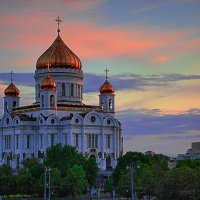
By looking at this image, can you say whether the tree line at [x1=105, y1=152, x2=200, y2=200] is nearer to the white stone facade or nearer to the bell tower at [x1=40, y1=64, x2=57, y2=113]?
the white stone facade

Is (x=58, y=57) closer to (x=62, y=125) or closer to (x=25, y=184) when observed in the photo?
(x=62, y=125)

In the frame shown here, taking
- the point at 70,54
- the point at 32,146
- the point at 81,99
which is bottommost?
the point at 32,146

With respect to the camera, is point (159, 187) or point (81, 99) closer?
point (159, 187)

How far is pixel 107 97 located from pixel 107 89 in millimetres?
1383

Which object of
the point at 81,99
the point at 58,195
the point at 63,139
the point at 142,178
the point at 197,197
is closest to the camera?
the point at 197,197

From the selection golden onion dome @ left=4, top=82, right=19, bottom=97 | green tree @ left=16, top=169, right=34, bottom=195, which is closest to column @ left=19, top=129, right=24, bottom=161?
golden onion dome @ left=4, top=82, right=19, bottom=97

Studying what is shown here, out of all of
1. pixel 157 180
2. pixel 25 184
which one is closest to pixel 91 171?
pixel 25 184

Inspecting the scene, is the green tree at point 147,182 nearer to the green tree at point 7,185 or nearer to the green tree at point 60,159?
the green tree at point 60,159

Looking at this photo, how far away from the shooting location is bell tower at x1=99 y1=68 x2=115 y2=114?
11544cm

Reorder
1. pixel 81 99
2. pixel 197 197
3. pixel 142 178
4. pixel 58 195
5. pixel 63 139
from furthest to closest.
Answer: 1. pixel 81 99
2. pixel 63 139
3. pixel 58 195
4. pixel 142 178
5. pixel 197 197

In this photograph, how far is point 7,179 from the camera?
8275 centimetres

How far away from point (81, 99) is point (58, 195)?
117 feet

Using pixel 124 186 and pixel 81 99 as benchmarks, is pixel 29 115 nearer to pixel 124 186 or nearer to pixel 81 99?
pixel 81 99

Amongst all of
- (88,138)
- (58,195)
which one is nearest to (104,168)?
(88,138)
